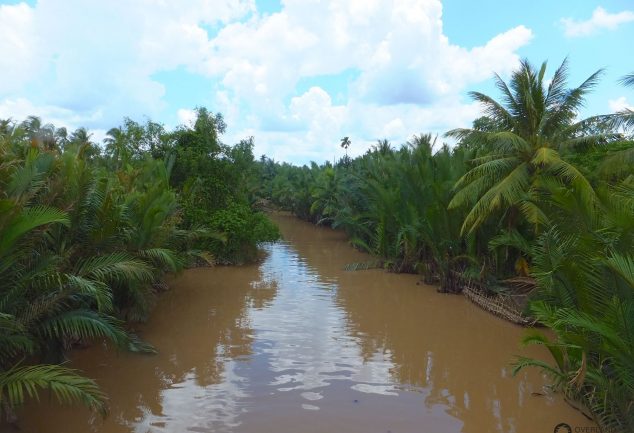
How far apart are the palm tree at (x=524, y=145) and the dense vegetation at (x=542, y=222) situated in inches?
1.0

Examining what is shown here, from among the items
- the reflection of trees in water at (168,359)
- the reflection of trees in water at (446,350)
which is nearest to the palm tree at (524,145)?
the reflection of trees in water at (446,350)

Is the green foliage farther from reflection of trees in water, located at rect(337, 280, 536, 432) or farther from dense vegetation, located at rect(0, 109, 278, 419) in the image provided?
reflection of trees in water, located at rect(337, 280, 536, 432)

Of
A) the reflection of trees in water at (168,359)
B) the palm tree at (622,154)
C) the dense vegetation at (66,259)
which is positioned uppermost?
the palm tree at (622,154)

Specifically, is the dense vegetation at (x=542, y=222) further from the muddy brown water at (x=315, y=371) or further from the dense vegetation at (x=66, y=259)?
the dense vegetation at (x=66, y=259)

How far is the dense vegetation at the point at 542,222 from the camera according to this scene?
4.89 m

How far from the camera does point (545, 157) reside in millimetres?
9711

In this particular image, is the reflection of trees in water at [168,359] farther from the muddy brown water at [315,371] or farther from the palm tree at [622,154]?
the palm tree at [622,154]

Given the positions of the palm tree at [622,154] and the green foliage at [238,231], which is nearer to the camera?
the palm tree at [622,154]

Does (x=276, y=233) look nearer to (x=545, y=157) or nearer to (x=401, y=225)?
(x=401, y=225)

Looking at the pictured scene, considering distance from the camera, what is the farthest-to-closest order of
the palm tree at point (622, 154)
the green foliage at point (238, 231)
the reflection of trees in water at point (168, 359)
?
the green foliage at point (238, 231) → the palm tree at point (622, 154) → the reflection of trees in water at point (168, 359)

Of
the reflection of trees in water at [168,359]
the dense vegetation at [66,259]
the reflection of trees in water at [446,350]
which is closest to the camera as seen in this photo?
the dense vegetation at [66,259]

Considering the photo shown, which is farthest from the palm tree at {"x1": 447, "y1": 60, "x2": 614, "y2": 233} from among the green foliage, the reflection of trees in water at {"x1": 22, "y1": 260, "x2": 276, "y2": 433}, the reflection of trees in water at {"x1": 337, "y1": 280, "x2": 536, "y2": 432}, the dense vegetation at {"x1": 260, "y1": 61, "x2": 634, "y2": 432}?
the green foliage

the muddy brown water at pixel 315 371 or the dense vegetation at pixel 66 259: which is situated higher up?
the dense vegetation at pixel 66 259

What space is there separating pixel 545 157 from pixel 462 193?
2.04 meters
